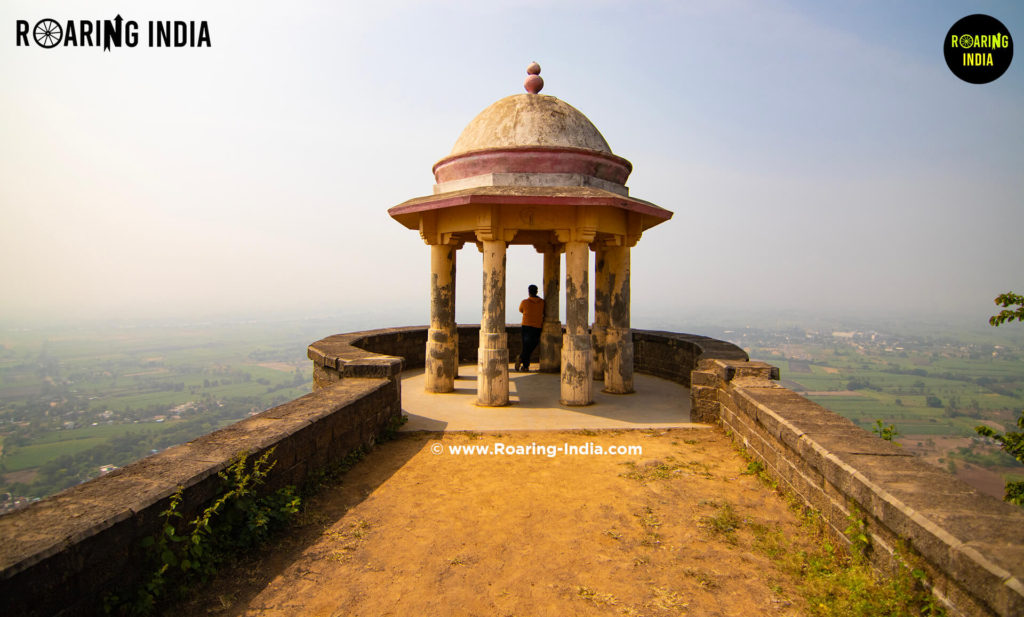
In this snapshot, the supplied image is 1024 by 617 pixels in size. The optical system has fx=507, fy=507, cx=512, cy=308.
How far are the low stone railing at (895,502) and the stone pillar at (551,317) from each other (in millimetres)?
6252

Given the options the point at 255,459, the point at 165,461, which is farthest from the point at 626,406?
the point at 165,461

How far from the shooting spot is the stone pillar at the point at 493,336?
846 centimetres

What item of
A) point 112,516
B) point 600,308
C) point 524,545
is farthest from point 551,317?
point 112,516

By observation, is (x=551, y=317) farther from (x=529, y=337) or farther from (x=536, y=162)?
(x=536, y=162)

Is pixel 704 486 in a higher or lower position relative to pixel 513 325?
lower

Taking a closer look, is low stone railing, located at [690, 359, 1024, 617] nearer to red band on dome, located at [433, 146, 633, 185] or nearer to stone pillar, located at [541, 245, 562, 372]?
red band on dome, located at [433, 146, 633, 185]

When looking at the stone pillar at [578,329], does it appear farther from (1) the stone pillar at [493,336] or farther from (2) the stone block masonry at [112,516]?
(2) the stone block masonry at [112,516]

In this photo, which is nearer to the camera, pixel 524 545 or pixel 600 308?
pixel 524 545

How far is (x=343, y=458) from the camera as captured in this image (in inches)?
217

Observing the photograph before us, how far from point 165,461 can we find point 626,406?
21.8 feet

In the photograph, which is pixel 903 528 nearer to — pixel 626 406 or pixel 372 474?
pixel 372 474

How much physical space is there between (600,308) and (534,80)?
15.0 ft

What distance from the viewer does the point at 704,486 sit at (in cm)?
504

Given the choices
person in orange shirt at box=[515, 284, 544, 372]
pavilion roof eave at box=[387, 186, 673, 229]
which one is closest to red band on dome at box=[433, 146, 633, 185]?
pavilion roof eave at box=[387, 186, 673, 229]
